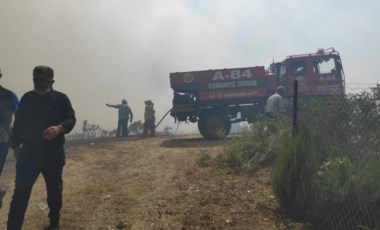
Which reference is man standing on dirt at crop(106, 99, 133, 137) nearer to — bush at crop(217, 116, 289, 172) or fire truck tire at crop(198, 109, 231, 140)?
fire truck tire at crop(198, 109, 231, 140)

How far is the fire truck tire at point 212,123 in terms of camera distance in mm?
12462

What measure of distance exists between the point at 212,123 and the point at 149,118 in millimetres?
4716

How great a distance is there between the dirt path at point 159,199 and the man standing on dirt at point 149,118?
830cm

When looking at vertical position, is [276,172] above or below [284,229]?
above

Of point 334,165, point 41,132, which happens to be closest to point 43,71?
point 41,132

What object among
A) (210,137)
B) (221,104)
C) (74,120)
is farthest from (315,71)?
(74,120)

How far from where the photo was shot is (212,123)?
12.5 m

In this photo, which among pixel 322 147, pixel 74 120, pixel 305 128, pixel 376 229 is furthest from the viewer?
pixel 305 128

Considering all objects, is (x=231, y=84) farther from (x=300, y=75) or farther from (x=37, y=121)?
(x=37, y=121)

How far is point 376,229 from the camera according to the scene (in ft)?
10.6

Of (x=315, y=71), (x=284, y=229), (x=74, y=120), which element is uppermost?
(x=315, y=71)

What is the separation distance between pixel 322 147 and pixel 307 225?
851mm

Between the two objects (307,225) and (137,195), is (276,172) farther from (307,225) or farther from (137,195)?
(137,195)

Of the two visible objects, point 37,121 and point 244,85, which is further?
point 244,85
